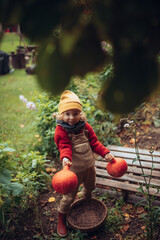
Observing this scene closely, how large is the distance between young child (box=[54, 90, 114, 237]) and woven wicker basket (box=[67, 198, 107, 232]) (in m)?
0.16

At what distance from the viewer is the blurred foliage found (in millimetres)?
427

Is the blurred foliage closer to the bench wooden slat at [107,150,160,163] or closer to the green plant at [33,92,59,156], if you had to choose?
the bench wooden slat at [107,150,160,163]

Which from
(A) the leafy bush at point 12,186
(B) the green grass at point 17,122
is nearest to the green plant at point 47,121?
(B) the green grass at point 17,122

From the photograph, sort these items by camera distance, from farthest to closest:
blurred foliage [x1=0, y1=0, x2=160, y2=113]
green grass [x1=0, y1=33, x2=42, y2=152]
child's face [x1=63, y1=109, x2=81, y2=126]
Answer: green grass [x1=0, y1=33, x2=42, y2=152], child's face [x1=63, y1=109, x2=81, y2=126], blurred foliage [x1=0, y1=0, x2=160, y2=113]

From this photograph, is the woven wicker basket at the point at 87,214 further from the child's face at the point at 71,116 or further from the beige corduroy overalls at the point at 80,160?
the child's face at the point at 71,116

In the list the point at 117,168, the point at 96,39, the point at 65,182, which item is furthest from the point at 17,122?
the point at 96,39

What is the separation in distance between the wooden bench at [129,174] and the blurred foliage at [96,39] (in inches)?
74.1

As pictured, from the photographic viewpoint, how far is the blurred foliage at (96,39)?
1.40 ft

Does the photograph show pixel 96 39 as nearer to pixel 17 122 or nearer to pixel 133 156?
pixel 133 156

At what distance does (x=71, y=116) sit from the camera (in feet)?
5.96

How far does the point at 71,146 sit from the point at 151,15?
1.58m

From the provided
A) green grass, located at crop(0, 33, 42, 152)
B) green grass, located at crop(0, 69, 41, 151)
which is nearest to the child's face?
green grass, located at crop(0, 33, 42, 152)

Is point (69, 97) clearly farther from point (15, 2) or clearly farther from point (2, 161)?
point (15, 2)

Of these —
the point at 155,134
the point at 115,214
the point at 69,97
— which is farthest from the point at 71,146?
the point at 155,134
